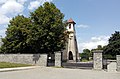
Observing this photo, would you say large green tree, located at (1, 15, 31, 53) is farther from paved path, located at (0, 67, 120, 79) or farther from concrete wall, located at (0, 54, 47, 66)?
paved path, located at (0, 67, 120, 79)

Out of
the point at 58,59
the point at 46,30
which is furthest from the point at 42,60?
the point at 46,30

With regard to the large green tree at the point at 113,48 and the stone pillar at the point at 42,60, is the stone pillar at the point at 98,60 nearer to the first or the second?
the stone pillar at the point at 42,60

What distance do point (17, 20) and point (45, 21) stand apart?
10.3 meters

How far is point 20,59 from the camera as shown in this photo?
31.4m

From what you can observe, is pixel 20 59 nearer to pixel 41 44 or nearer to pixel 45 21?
pixel 41 44

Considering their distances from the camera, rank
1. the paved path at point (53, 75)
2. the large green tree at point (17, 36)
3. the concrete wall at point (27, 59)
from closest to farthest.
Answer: the paved path at point (53, 75), the concrete wall at point (27, 59), the large green tree at point (17, 36)

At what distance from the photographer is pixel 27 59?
100 feet

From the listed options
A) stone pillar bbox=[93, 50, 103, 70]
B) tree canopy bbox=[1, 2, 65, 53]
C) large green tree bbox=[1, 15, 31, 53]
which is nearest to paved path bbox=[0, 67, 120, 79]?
stone pillar bbox=[93, 50, 103, 70]

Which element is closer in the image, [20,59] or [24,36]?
[20,59]

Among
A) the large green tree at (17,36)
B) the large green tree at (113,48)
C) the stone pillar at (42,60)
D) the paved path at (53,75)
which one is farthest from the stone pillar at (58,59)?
the large green tree at (113,48)

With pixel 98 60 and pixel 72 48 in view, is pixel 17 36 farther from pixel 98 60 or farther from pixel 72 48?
pixel 72 48

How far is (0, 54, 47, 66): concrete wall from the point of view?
28708mm

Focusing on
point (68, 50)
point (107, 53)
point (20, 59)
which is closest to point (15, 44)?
point (20, 59)

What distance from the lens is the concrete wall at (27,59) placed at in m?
28.7
